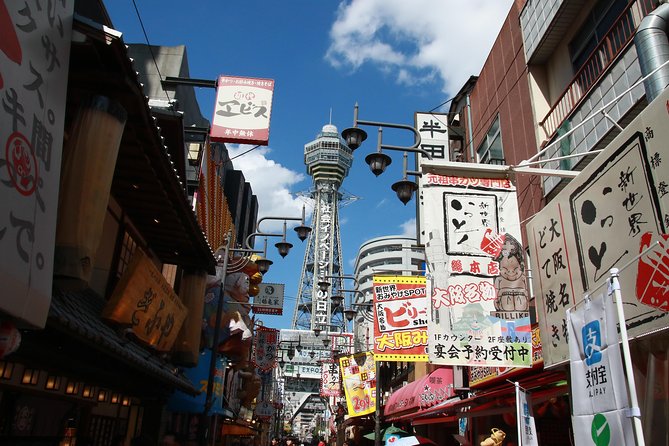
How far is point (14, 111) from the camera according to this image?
4.36 metres

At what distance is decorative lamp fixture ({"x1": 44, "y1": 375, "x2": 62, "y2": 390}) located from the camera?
8.87m

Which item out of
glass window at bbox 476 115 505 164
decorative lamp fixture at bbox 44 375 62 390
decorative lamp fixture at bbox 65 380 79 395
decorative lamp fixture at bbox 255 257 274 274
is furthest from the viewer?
decorative lamp fixture at bbox 255 257 274 274

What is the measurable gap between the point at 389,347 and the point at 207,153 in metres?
11.5

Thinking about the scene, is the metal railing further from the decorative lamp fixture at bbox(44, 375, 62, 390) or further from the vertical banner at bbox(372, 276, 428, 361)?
the decorative lamp fixture at bbox(44, 375, 62, 390)

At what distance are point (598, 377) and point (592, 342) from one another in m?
0.34

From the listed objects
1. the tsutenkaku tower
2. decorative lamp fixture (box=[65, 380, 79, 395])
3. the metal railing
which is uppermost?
the tsutenkaku tower

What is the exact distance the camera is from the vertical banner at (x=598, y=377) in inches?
149

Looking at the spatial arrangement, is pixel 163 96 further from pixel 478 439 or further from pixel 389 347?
pixel 478 439

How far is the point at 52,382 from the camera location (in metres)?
9.04

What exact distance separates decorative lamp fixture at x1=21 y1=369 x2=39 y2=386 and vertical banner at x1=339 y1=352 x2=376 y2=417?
1835 cm

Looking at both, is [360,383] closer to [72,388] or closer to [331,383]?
[72,388]

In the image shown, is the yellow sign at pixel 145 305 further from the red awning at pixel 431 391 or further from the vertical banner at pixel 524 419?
the red awning at pixel 431 391

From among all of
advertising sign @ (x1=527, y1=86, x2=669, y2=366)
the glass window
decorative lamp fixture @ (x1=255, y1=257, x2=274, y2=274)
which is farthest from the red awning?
advertising sign @ (x1=527, y1=86, x2=669, y2=366)

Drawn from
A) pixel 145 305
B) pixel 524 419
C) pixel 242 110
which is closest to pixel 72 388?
pixel 145 305
